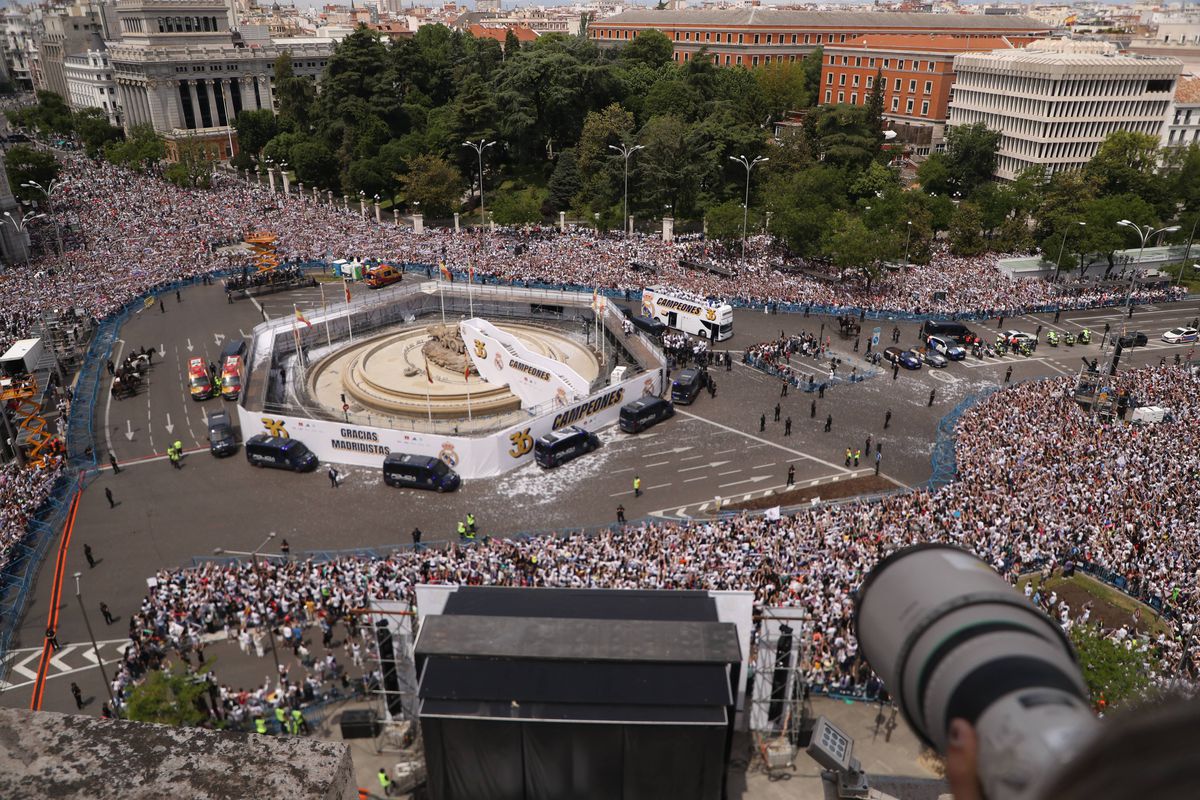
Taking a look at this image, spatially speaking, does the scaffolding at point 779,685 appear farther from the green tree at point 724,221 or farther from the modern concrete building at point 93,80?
the modern concrete building at point 93,80

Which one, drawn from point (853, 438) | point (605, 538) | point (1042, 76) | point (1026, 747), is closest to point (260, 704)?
point (605, 538)

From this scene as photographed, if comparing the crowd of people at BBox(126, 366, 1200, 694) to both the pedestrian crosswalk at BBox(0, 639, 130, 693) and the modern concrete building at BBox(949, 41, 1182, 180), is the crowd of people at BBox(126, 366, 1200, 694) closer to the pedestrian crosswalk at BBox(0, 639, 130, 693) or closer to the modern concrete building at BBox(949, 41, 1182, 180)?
the pedestrian crosswalk at BBox(0, 639, 130, 693)

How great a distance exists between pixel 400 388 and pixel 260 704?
21.2 metres

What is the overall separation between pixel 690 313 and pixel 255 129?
7354 centimetres

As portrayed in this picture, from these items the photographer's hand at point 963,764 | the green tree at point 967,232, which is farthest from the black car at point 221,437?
the green tree at point 967,232

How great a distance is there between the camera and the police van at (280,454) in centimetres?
3434

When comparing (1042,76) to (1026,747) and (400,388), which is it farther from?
(1026,747)

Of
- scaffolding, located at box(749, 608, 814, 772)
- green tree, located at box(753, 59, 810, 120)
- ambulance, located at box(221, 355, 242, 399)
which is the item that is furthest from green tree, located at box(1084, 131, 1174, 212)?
ambulance, located at box(221, 355, 242, 399)

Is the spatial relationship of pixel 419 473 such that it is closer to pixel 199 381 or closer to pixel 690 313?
pixel 199 381

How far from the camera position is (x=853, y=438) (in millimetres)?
36750

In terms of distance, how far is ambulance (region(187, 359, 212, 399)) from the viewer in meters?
41.5

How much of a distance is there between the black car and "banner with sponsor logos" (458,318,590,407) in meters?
11.9

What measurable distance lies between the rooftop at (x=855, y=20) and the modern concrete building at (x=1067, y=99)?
45142 millimetres

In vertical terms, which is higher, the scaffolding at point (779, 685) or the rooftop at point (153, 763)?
the rooftop at point (153, 763)
